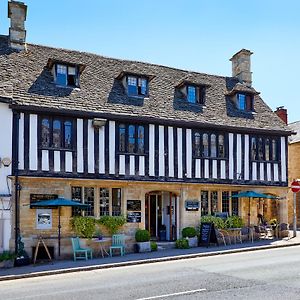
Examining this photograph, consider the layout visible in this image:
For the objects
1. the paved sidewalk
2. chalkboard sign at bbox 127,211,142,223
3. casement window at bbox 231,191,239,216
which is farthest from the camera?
casement window at bbox 231,191,239,216

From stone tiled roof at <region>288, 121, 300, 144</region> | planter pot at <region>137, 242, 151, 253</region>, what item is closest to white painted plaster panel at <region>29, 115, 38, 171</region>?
planter pot at <region>137, 242, 151, 253</region>

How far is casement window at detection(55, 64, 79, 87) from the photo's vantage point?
1923 cm

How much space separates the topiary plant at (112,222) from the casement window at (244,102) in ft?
28.8

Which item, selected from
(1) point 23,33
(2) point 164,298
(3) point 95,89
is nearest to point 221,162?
(3) point 95,89

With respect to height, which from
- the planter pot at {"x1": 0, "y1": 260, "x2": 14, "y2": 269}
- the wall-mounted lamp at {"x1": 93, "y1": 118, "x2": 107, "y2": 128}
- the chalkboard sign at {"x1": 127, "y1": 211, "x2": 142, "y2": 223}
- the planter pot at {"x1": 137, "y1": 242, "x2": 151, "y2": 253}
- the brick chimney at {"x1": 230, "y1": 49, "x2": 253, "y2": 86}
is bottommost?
the planter pot at {"x1": 0, "y1": 260, "x2": 14, "y2": 269}

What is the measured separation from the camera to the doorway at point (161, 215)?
21.0 metres

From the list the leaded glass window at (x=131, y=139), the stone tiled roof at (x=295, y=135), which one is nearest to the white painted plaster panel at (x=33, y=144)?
the leaded glass window at (x=131, y=139)

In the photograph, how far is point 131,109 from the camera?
771 inches

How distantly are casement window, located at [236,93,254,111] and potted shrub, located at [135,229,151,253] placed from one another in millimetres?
8554

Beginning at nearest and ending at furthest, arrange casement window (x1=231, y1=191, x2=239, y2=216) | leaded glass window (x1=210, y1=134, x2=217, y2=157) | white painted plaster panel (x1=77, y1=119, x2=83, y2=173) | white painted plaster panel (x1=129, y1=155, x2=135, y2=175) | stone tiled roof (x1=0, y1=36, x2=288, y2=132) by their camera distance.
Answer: white painted plaster panel (x1=77, y1=119, x2=83, y2=173) < stone tiled roof (x1=0, y1=36, x2=288, y2=132) < white painted plaster panel (x1=129, y1=155, x2=135, y2=175) < leaded glass window (x1=210, y1=134, x2=217, y2=157) < casement window (x1=231, y1=191, x2=239, y2=216)

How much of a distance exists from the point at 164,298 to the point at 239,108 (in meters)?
15.2

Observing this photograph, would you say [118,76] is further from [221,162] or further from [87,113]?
[221,162]

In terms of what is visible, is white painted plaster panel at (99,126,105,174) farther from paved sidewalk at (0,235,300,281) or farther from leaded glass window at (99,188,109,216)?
paved sidewalk at (0,235,300,281)

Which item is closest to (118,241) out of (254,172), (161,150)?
(161,150)
